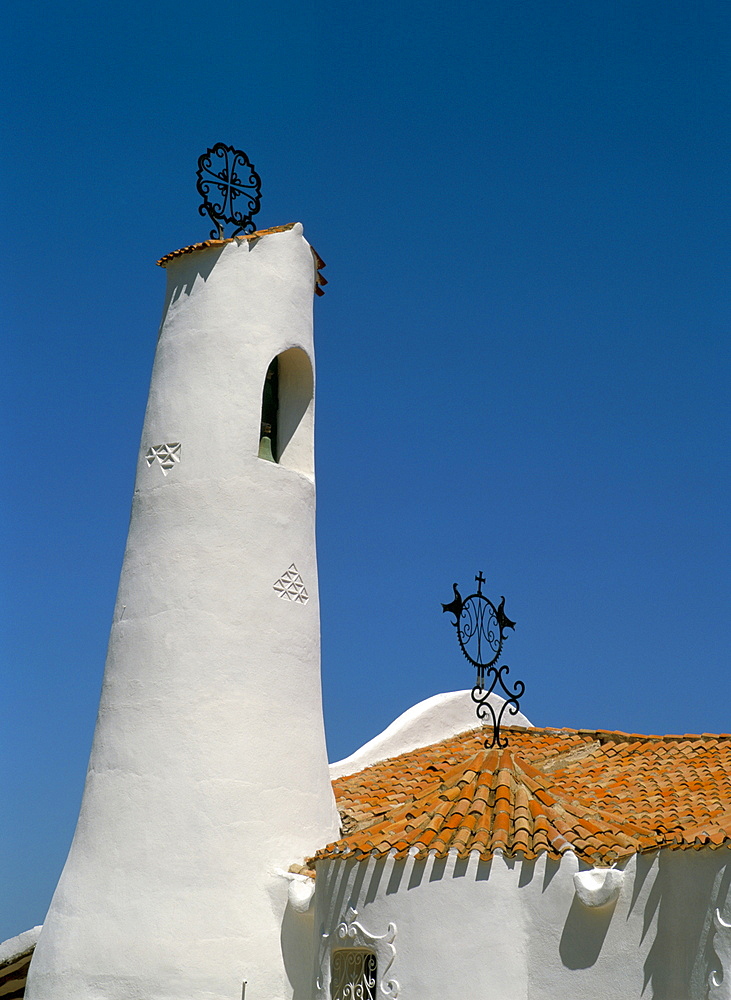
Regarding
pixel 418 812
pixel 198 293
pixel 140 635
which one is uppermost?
pixel 198 293

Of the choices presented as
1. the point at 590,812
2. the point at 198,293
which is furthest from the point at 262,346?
the point at 590,812

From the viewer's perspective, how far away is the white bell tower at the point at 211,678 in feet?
40.4

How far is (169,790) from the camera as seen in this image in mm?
12773

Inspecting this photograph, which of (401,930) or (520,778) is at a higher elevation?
(520,778)

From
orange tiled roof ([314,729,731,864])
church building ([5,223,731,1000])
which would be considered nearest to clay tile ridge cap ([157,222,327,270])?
church building ([5,223,731,1000])

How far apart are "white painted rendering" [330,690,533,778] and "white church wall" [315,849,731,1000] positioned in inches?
246

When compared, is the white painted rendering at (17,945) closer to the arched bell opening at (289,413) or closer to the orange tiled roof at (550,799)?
the orange tiled roof at (550,799)

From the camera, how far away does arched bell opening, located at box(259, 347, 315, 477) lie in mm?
14867

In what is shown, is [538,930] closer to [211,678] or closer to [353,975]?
[353,975]

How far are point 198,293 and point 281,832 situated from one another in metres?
6.04

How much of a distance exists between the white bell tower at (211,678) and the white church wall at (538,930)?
6.21 ft

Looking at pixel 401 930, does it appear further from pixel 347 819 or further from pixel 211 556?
pixel 211 556

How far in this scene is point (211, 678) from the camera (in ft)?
43.3

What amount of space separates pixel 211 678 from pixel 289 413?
353cm
